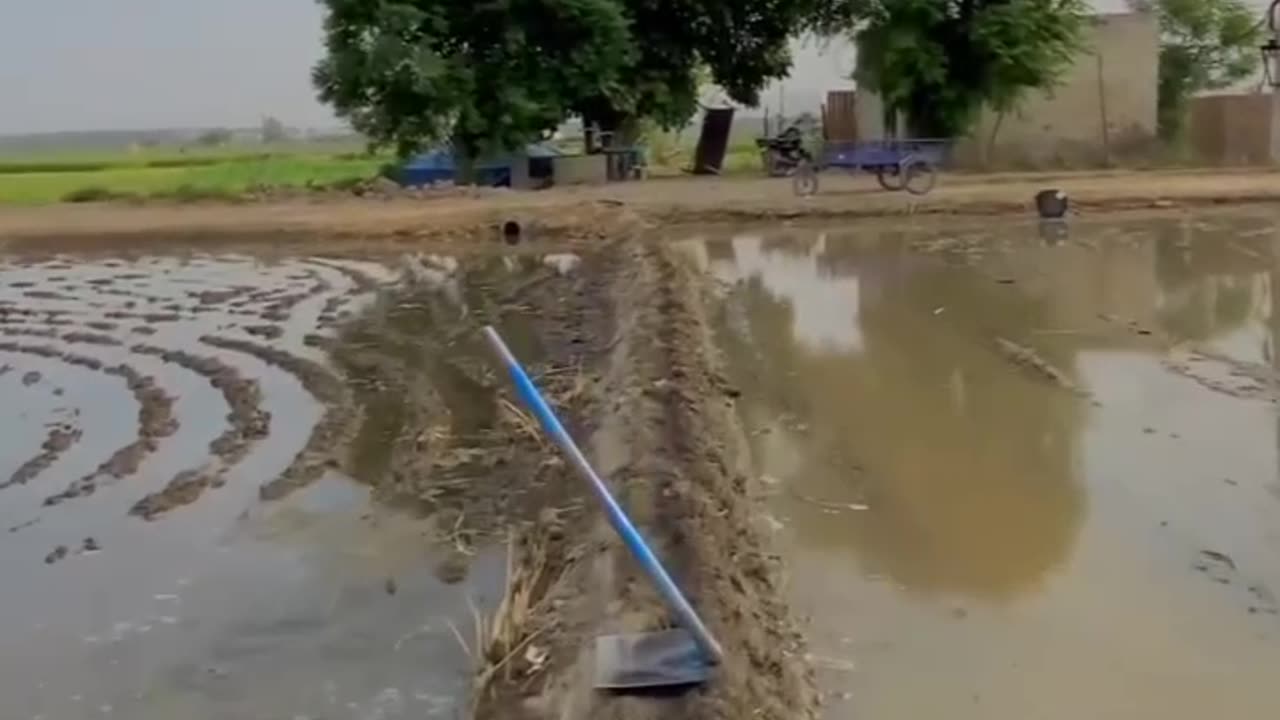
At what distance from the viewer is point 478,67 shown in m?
23.9

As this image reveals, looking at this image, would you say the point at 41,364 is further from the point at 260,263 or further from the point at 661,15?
the point at 661,15

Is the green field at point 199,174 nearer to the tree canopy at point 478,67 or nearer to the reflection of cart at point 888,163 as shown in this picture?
the tree canopy at point 478,67

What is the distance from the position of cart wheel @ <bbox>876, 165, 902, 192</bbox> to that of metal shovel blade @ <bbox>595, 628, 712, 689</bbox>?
1665 centimetres

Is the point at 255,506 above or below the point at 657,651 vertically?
below

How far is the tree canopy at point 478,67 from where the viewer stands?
23.3 metres

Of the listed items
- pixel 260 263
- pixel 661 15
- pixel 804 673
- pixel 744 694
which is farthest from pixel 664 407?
pixel 661 15

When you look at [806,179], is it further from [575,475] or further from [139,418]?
[575,475]

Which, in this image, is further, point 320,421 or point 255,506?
point 320,421

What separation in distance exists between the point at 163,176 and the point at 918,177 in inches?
655

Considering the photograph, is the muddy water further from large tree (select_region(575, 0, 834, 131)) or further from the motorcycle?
large tree (select_region(575, 0, 834, 131))

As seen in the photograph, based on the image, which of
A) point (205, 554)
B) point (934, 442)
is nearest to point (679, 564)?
point (205, 554)

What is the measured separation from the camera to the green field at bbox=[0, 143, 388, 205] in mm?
24547

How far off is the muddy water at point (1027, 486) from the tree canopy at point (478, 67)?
11.4 m

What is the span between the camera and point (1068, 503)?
20.4 feet
